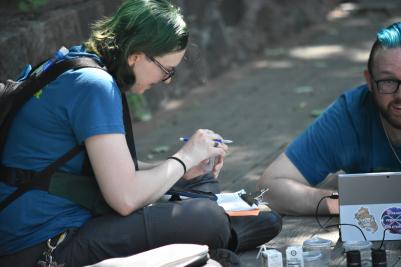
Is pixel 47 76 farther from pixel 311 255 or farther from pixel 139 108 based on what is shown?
pixel 139 108

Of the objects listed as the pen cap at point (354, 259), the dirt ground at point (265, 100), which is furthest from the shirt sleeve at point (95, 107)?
the dirt ground at point (265, 100)

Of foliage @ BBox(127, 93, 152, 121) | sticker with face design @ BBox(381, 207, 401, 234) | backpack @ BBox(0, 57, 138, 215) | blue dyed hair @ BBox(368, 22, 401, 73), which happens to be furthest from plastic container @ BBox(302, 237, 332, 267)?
foliage @ BBox(127, 93, 152, 121)

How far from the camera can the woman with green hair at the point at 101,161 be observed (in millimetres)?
3453

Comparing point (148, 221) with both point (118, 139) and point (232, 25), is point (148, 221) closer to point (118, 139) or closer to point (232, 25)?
point (118, 139)

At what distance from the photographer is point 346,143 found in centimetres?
454

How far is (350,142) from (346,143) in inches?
0.8

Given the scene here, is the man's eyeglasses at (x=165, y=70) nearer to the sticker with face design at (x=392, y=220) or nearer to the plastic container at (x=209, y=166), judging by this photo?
the plastic container at (x=209, y=166)

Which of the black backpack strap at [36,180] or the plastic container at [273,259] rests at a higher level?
the black backpack strap at [36,180]

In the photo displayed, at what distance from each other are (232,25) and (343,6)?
11.1ft

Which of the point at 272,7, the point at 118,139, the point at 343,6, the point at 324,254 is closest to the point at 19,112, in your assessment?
the point at 118,139

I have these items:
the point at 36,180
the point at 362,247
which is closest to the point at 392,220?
the point at 362,247

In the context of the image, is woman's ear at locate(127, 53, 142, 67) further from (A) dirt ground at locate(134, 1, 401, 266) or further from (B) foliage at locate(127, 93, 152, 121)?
(B) foliage at locate(127, 93, 152, 121)

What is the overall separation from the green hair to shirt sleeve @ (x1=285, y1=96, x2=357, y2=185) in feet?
3.91

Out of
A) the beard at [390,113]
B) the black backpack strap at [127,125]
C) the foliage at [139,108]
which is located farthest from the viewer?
the foliage at [139,108]
